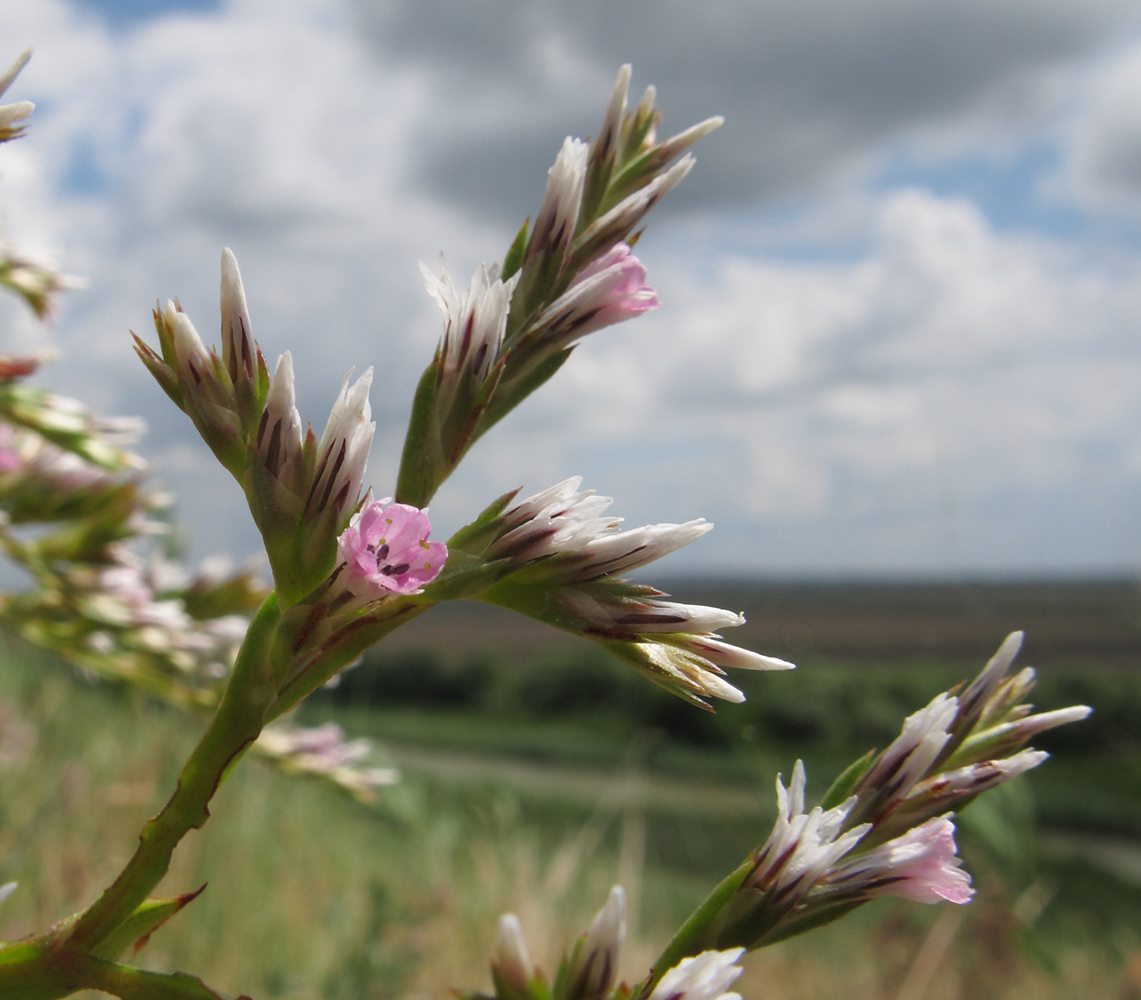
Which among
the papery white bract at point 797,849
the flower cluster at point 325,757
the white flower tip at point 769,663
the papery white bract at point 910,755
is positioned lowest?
the flower cluster at point 325,757

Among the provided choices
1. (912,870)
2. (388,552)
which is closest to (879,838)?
(912,870)

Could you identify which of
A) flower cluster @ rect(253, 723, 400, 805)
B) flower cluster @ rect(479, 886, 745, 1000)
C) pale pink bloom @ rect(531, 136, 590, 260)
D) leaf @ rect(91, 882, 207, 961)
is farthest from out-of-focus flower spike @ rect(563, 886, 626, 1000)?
flower cluster @ rect(253, 723, 400, 805)

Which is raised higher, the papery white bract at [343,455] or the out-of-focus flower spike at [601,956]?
the papery white bract at [343,455]

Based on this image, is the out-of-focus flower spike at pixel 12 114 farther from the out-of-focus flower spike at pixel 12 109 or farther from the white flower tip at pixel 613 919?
the white flower tip at pixel 613 919

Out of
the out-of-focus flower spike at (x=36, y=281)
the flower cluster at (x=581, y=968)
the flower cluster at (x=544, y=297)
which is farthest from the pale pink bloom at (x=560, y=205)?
the out-of-focus flower spike at (x=36, y=281)

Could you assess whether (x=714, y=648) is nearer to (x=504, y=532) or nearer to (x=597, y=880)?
(x=504, y=532)

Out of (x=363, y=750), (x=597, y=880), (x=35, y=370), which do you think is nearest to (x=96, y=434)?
(x=35, y=370)

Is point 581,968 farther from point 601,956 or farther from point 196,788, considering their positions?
point 196,788
